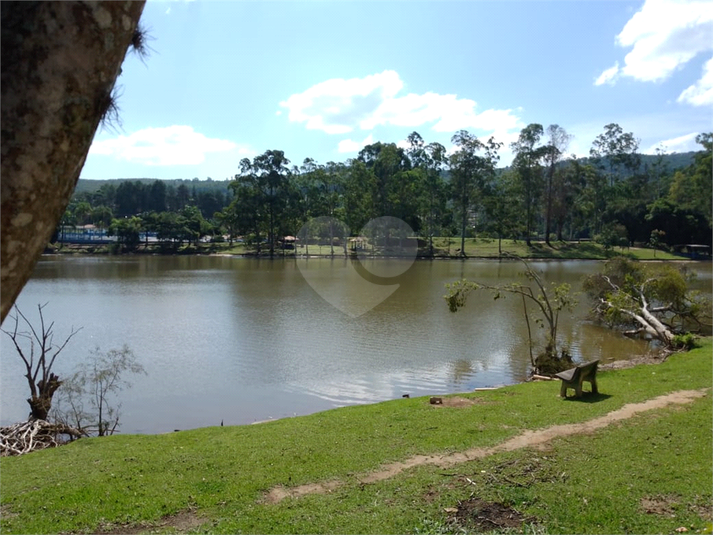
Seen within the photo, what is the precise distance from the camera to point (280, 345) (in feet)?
58.2

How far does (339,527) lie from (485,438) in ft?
9.95

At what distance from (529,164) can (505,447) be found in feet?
212

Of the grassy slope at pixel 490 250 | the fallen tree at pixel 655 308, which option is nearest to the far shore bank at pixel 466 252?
the grassy slope at pixel 490 250

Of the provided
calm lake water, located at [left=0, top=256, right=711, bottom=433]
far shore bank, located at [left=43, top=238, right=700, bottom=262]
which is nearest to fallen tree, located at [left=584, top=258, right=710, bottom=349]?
calm lake water, located at [left=0, top=256, right=711, bottom=433]

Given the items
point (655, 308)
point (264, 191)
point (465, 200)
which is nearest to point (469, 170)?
point (465, 200)

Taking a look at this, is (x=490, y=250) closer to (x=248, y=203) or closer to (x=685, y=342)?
(x=248, y=203)

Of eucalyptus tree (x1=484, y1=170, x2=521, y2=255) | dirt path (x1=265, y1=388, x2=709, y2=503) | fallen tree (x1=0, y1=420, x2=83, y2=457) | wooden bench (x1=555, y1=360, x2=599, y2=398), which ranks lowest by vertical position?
fallen tree (x1=0, y1=420, x2=83, y2=457)

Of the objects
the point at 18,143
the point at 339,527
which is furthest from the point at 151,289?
the point at 18,143

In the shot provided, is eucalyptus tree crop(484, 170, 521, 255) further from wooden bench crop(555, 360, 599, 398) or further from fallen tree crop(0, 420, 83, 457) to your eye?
fallen tree crop(0, 420, 83, 457)

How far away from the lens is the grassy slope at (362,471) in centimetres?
486

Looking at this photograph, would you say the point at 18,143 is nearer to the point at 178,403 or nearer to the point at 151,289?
the point at 178,403

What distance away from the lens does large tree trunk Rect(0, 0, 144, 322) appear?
153cm

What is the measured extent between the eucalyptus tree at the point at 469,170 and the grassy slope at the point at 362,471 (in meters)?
56.4

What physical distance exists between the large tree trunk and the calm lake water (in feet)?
33.4
